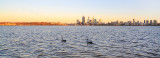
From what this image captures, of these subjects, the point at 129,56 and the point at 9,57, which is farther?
the point at 129,56

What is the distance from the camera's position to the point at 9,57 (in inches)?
685

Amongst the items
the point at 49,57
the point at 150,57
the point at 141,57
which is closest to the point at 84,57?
the point at 49,57

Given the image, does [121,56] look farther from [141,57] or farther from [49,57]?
[49,57]

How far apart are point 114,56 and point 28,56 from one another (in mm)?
10846

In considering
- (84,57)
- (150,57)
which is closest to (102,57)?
(84,57)

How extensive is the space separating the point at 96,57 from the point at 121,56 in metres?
3.36

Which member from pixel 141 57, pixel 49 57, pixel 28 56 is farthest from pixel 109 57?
pixel 28 56

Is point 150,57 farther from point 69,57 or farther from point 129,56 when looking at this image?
point 69,57

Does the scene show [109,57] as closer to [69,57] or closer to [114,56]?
[114,56]

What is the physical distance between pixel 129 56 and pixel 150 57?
2532mm

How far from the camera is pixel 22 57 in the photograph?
57.2 feet

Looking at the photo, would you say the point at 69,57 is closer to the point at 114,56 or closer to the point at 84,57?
the point at 84,57

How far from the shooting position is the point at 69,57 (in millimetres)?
17547

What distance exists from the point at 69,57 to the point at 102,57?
408 centimetres
